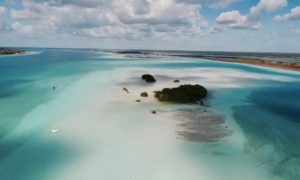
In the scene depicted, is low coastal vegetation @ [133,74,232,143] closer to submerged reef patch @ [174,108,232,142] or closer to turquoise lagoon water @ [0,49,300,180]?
submerged reef patch @ [174,108,232,142]

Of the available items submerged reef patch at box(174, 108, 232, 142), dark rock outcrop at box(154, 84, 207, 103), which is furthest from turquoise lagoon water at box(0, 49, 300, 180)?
dark rock outcrop at box(154, 84, 207, 103)

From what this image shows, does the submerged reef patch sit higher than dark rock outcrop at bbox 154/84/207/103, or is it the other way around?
dark rock outcrop at bbox 154/84/207/103

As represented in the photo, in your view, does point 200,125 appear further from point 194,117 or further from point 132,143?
point 132,143

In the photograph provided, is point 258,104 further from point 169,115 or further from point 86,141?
point 86,141

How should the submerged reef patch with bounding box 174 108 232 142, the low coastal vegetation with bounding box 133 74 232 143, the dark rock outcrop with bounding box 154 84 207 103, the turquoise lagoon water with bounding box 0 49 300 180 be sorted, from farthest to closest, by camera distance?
1. the dark rock outcrop with bounding box 154 84 207 103
2. the low coastal vegetation with bounding box 133 74 232 143
3. the submerged reef patch with bounding box 174 108 232 142
4. the turquoise lagoon water with bounding box 0 49 300 180

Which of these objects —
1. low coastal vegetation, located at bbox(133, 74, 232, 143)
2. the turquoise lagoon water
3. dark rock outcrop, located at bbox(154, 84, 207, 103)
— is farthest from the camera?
dark rock outcrop, located at bbox(154, 84, 207, 103)

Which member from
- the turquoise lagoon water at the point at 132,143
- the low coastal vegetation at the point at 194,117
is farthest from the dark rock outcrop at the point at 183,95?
the turquoise lagoon water at the point at 132,143

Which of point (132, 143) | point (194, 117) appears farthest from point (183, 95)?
point (132, 143)

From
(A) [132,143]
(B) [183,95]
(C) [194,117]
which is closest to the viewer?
(A) [132,143]

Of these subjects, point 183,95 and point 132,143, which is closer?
point 132,143

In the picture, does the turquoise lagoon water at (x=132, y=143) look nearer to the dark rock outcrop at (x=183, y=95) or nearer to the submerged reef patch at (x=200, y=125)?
the submerged reef patch at (x=200, y=125)

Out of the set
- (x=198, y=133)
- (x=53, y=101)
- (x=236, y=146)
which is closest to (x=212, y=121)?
(x=198, y=133)

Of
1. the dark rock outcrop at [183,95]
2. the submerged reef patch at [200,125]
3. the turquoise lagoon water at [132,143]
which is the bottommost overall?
the turquoise lagoon water at [132,143]
